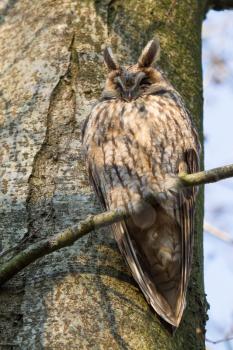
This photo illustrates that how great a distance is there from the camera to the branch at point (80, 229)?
6.68ft

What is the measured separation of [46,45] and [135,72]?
0.40m

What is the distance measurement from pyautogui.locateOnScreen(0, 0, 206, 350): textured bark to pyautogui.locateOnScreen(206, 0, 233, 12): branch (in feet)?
1.29

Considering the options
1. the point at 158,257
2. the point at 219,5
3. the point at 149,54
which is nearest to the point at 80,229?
the point at 158,257

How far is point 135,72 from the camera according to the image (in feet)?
10.7

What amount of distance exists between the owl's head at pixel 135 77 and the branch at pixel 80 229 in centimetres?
102

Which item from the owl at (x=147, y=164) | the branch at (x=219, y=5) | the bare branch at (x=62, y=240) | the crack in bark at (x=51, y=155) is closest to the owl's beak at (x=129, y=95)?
the owl at (x=147, y=164)

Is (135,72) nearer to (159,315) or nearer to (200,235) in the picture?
(200,235)

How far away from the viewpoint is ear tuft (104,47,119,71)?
2992mm

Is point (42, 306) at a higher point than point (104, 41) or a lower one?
lower

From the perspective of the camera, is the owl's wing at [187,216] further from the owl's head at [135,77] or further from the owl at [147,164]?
the owl's head at [135,77]

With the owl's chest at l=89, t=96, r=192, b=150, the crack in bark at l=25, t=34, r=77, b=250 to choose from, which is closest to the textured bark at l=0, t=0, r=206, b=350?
the crack in bark at l=25, t=34, r=77, b=250

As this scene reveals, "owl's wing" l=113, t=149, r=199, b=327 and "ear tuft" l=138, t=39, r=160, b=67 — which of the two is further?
"ear tuft" l=138, t=39, r=160, b=67

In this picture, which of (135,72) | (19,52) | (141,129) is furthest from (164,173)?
(19,52)

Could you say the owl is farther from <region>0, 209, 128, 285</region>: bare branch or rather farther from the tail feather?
<region>0, 209, 128, 285</region>: bare branch
